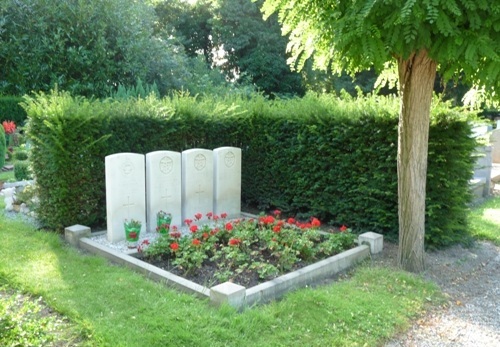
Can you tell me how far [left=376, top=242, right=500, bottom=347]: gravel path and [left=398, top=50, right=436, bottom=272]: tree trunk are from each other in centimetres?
37

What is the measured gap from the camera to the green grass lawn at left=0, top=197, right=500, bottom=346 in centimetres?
380

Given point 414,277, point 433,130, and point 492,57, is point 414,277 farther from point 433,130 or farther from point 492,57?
point 492,57

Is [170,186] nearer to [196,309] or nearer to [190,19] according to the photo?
[196,309]

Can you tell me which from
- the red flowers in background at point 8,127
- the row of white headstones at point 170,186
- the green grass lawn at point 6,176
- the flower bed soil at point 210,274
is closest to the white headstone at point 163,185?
the row of white headstones at point 170,186

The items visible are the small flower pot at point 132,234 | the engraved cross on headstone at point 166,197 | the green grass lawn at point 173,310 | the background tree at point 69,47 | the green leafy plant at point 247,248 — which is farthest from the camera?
the background tree at point 69,47

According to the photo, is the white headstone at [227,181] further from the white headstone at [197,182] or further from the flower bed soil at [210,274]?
the flower bed soil at [210,274]

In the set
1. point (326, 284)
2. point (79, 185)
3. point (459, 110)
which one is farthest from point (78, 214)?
point (459, 110)

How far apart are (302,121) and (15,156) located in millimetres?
7289

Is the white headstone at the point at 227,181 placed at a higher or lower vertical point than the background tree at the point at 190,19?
lower

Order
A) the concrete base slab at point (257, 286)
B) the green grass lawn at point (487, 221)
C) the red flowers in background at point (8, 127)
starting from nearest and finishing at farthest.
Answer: the concrete base slab at point (257, 286) < the green grass lawn at point (487, 221) < the red flowers in background at point (8, 127)

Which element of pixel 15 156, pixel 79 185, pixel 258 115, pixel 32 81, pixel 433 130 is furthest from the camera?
pixel 32 81

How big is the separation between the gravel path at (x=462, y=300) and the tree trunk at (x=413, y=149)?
37 cm

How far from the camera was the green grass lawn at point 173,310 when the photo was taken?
Result: 3.80 m

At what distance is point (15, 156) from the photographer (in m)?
11.3
